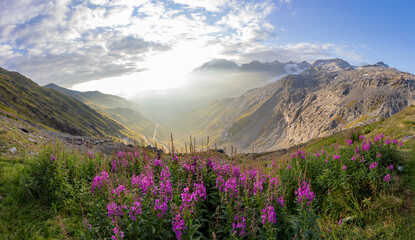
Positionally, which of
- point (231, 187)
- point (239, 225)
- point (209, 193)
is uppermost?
point (231, 187)

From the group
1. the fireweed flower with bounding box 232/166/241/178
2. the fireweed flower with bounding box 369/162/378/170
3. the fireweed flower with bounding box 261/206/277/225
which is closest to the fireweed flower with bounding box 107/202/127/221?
the fireweed flower with bounding box 261/206/277/225

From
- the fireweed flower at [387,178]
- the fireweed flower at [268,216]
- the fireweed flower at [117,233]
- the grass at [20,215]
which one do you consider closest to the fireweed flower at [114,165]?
the grass at [20,215]

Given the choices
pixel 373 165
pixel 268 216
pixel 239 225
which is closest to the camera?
pixel 239 225

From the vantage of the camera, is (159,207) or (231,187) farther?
(231,187)

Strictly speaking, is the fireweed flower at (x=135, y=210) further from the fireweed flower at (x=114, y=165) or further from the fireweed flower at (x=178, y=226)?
the fireweed flower at (x=114, y=165)

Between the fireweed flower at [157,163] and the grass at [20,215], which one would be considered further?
the fireweed flower at [157,163]

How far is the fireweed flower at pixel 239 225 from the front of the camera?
16.1 feet

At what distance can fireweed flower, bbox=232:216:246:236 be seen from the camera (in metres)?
4.91

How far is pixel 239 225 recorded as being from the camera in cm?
491

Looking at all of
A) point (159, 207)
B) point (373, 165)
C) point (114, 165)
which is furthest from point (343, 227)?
point (114, 165)

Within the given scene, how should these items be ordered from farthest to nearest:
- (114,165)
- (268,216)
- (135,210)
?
1. (114,165)
2. (268,216)
3. (135,210)

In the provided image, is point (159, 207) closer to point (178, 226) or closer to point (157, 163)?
point (178, 226)

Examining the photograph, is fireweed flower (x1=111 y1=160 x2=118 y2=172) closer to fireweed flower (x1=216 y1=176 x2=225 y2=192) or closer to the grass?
the grass

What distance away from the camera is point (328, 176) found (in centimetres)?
876
